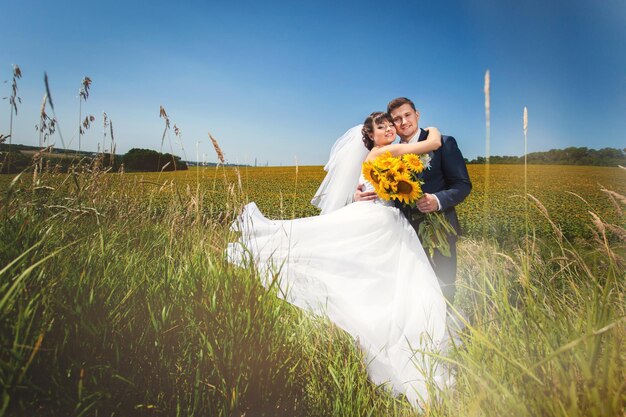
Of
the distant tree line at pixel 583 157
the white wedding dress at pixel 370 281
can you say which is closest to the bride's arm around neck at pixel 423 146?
the white wedding dress at pixel 370 281

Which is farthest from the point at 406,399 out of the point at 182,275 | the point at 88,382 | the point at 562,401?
the point at 88,382

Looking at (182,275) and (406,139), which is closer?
(182,275)

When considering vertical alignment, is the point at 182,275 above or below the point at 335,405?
above

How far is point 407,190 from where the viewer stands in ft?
9.18

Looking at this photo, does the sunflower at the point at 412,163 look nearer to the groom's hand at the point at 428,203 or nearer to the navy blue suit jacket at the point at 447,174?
the groom's hand at the point at 428,203

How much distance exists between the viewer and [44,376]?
1252 mm

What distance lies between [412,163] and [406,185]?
0.18 meters

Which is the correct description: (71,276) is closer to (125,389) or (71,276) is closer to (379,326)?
(125,389)

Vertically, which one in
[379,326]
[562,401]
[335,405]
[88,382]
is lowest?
[335,405]

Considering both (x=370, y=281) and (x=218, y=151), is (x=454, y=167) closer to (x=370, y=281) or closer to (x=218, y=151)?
(x=370, y=281)

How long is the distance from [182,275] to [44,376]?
925 millimetres

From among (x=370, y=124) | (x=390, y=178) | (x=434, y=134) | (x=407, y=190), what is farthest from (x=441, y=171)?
(x=370, y=124)

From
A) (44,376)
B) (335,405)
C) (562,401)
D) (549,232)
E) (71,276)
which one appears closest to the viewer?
(562,401)

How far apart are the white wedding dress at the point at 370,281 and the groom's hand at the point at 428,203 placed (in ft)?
0.77
